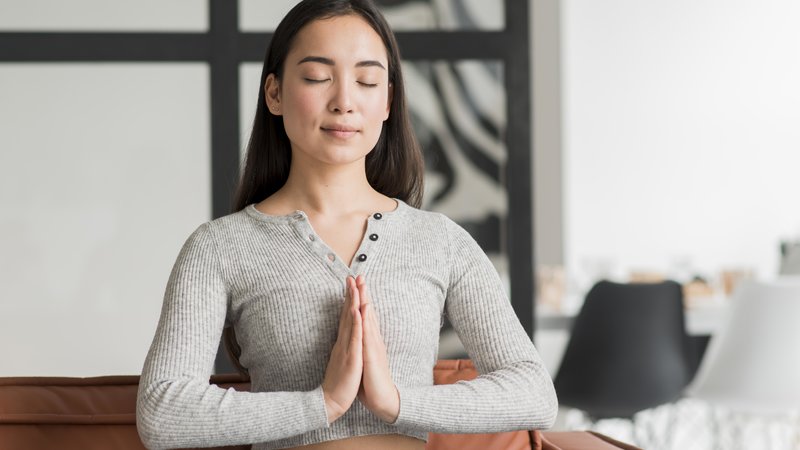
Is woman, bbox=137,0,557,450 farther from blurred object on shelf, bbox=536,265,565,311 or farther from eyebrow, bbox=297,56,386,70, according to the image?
blurred object on shelf, bbox=536,265,565,311

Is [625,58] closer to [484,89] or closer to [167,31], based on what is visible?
[484,89]

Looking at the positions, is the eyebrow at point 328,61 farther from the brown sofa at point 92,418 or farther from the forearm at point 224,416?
the brown sofa at point 92,418

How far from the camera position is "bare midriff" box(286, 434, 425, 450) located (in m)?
1.32

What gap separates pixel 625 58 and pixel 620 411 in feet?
13.3

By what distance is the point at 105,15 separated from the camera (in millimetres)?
3322

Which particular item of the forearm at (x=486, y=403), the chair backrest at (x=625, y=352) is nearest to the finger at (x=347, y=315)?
the forearm at (x=486, y=403)

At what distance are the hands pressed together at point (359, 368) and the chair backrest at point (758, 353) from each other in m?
2.79

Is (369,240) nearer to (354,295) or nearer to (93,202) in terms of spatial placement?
(354,295)

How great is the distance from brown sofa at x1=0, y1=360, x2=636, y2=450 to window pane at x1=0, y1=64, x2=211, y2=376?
5.35 ft

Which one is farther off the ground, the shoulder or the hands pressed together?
the shoulder

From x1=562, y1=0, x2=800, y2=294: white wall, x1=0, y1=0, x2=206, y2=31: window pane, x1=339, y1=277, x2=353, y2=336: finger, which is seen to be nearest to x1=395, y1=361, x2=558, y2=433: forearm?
x1=339, y1=277, x2=353, y2=336: finger

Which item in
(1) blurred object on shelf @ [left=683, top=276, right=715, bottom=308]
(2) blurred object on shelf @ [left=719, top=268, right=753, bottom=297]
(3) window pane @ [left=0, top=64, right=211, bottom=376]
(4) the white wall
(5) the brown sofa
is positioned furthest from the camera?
(4) the white wall

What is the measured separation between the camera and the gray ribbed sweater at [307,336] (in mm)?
1248

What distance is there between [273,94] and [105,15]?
6.81 ft
